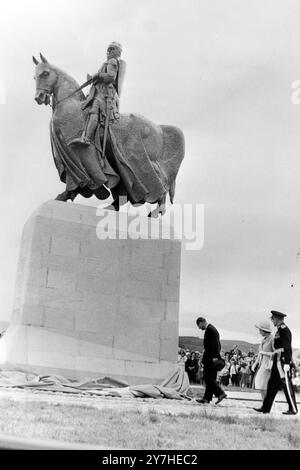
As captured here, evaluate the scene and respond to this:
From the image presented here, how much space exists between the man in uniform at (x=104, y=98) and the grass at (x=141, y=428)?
6.90 metres

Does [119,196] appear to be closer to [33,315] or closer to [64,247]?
[64,247]

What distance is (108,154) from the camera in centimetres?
1241

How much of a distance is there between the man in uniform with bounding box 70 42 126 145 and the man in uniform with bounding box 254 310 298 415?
19.6ft

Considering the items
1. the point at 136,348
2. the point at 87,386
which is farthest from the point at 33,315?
the point at 136,348

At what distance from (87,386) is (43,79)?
22.3ft

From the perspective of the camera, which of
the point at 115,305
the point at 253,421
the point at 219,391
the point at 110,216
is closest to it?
the point at 253,421

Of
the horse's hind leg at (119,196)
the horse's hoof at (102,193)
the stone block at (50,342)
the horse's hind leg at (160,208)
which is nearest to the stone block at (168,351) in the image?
the stone block at (50,342)

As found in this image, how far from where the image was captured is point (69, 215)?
38.7 ft

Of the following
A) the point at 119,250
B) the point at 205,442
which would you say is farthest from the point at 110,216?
the point at 205,442

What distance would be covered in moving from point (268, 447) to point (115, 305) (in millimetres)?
7400

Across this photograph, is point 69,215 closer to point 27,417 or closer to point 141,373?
point 141,373

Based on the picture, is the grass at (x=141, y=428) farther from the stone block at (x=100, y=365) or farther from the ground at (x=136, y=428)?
the stone block at (x=100, y=365)

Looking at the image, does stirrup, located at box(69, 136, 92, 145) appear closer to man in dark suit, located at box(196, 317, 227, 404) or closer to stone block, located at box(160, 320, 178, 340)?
stone block, located at box(160, 320, 178, 340)

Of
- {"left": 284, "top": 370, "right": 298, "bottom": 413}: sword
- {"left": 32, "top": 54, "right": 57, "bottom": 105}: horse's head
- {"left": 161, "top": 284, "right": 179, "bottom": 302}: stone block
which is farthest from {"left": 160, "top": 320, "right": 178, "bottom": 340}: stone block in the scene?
{"left": 32, "top": 54, "right": 57, "bottom": 105}: horse's head
